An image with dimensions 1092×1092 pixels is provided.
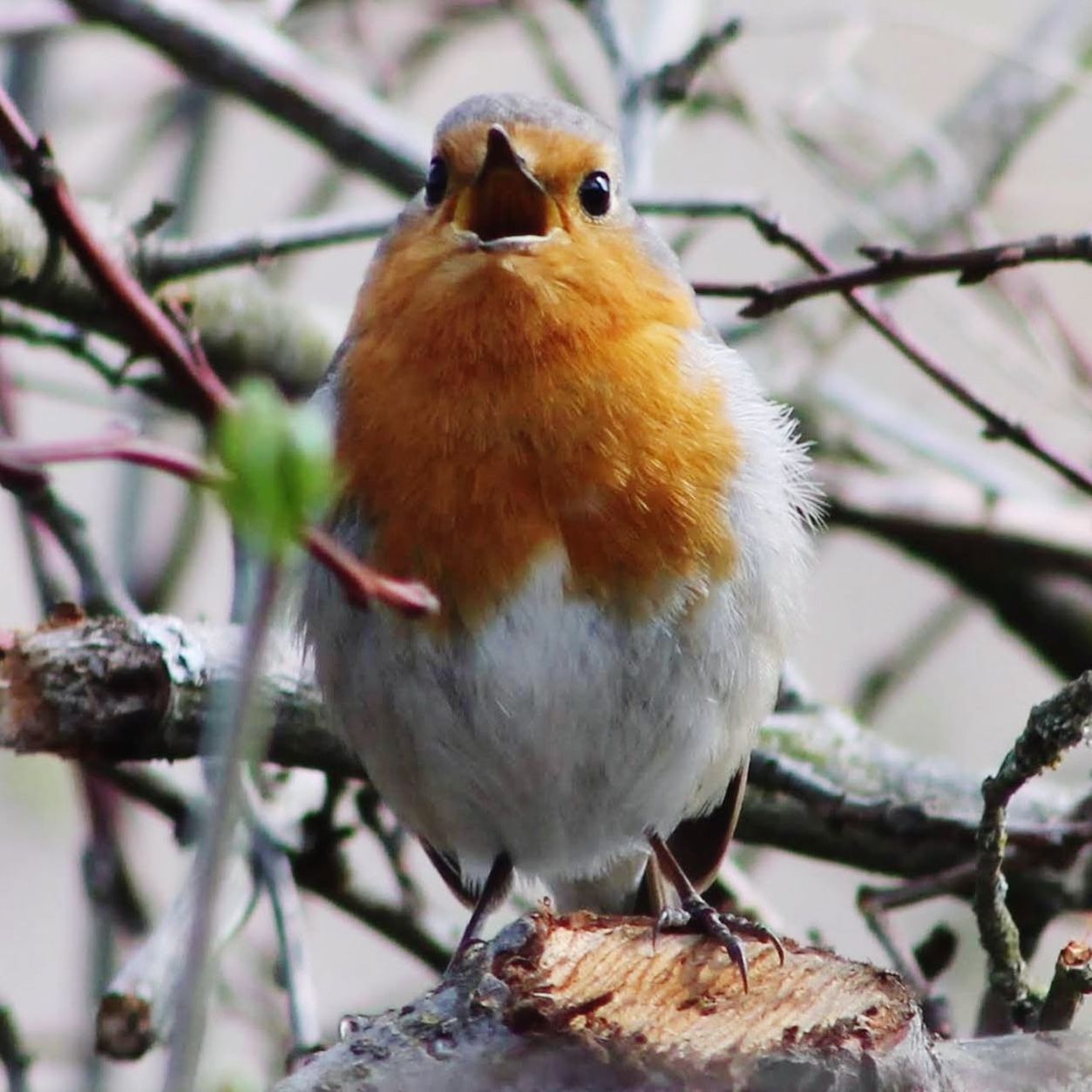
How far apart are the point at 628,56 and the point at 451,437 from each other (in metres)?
1.30

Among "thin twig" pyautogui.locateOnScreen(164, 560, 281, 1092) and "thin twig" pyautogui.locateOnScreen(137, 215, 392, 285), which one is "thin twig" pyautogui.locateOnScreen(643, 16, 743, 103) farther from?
"thin twig" pyautogui.locateOnScreen(164, 560, 281, 1092)

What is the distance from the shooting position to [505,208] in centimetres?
288

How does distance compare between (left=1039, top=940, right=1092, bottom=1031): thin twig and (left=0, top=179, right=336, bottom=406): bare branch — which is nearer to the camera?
(left=1039, top=940, right=1092, bottom=1031): thin twig

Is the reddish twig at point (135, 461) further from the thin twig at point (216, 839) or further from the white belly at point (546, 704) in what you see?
the white belly at point (546, 704)

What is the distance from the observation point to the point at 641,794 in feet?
9.77

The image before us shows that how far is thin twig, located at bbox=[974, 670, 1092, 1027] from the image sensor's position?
6.43 ft

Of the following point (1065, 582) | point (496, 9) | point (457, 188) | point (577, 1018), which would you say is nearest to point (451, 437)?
point (457, 188)

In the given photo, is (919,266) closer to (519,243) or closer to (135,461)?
(519,243)

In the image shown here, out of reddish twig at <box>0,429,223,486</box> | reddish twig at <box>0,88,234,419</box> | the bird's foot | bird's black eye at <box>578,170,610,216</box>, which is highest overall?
bird's black eye at <box>578,170,610,216</box>

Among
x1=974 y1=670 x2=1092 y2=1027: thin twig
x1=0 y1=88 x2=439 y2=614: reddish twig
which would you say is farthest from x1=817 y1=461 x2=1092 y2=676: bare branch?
x1=0 y1=88 x2=439 y2=614: reddish twig

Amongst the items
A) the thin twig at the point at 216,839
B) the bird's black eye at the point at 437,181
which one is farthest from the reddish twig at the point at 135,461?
the bird's black eye at the point at 437,181

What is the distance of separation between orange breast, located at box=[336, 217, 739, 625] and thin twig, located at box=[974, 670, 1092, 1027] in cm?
70

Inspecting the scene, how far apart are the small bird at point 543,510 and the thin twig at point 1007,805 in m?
0.66

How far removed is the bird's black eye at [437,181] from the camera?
289 centimetres
